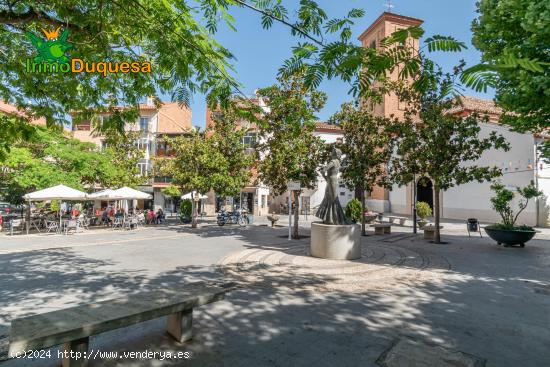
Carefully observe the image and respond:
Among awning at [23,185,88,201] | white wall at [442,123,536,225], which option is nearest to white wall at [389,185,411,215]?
white wall at [442,123,536,225]

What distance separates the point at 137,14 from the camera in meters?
3.93

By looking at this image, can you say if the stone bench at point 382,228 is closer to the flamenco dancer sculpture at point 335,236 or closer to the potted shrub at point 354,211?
the potted shrub at point 354,211

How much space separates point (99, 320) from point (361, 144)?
45.8 ft

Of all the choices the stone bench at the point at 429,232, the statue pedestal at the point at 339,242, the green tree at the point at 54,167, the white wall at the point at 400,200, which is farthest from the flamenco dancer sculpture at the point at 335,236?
the white wall at the point at 400,200

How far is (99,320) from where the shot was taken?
10.8 ft

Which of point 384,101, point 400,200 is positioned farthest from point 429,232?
point 384,101

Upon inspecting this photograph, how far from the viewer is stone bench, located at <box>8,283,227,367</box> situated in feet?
9.32

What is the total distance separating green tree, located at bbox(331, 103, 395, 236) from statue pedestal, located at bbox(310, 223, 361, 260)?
6.26 meters

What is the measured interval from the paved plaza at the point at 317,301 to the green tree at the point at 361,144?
5.08 meters

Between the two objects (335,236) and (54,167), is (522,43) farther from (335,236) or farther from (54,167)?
(54,167)

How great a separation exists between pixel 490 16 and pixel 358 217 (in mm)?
14918

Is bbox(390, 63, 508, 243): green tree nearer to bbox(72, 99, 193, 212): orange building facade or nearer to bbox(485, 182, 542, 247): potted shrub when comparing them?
bbox(485, 182, 542, 247): potted shrub

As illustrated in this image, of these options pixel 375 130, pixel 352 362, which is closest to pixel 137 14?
pixel 352 362

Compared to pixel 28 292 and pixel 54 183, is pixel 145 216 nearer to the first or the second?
pixel 54 183
